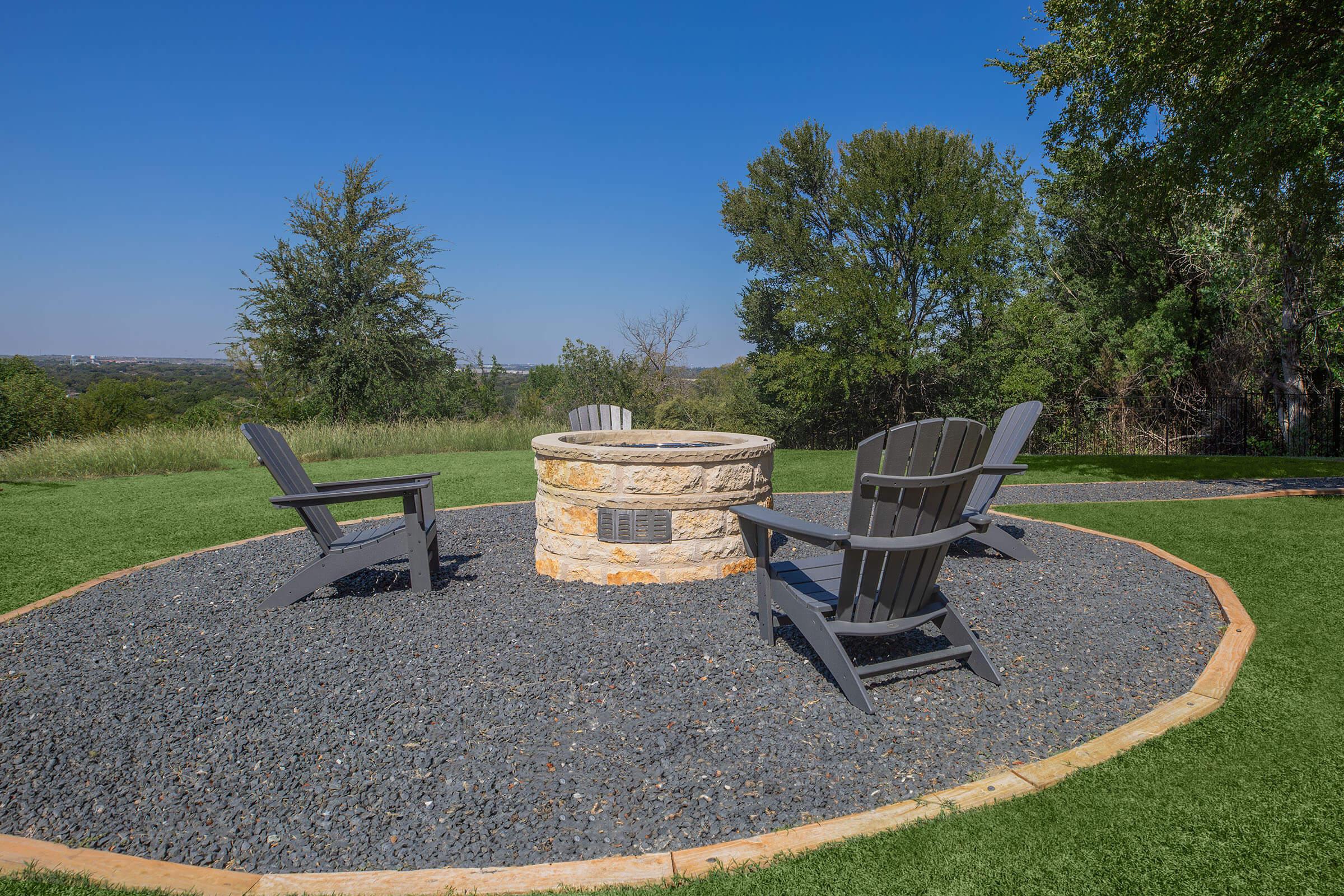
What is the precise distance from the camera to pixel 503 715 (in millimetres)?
2826

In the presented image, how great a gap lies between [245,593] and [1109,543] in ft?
21.3

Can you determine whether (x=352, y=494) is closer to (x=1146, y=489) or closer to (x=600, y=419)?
(x=600, y=419)

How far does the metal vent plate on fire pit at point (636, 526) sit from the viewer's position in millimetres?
4406

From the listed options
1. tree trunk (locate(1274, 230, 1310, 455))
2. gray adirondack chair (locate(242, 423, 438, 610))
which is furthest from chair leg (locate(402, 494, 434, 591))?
tree trunk (locate(1274, 230, 1310, 455))

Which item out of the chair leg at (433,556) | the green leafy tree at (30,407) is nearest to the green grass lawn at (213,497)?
the chair leg at (433,556)

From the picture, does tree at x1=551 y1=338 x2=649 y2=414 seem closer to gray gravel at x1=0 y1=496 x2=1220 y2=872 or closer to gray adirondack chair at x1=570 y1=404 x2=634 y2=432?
gray adirondack chair at x1=570 y1=404 x2=634 y2=432

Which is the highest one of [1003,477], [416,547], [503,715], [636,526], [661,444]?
[661,444]

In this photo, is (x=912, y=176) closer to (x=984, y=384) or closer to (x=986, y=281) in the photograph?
(x=986, y=281)

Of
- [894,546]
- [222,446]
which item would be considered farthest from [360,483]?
[222,446]

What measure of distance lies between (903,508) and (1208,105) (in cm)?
958

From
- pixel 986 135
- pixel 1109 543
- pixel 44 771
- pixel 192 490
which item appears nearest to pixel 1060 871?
pixel 44 771

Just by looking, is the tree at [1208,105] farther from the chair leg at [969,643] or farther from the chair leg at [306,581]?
the chair leg at [306,581]

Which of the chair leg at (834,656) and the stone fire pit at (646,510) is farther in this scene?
the stone fire pit at (646,510)

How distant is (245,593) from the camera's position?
14.7ft
